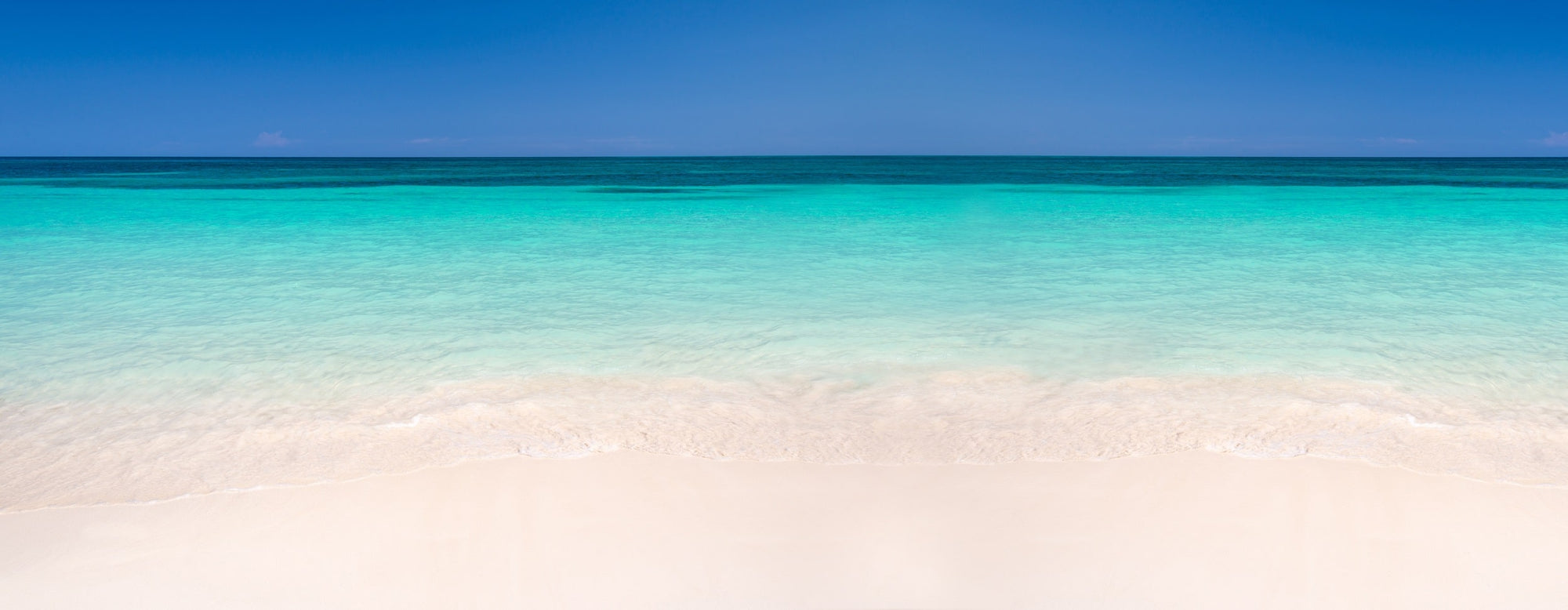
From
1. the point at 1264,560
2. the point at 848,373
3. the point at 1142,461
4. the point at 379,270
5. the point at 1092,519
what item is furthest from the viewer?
the point at 379,270

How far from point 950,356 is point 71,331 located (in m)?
5.95

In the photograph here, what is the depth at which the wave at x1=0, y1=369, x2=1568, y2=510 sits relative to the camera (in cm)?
344

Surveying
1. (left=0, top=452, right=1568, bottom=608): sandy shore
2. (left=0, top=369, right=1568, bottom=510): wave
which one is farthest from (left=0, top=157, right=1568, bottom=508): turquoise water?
(left=0, top=452, right=1568, bottom=608): sandy shore

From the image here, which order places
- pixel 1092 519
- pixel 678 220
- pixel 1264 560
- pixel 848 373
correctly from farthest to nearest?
pixel 678 220, pixel 848 373, pixel 1092 519, pixel 1264 560

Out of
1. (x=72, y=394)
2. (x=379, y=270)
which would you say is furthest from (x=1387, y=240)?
(x=72, y=394)

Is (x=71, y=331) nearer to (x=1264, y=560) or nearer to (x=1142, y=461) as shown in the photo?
(x=1142, y=461)

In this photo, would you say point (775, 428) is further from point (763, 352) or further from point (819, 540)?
point (763, 352)

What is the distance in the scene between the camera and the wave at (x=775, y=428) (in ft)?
11.3

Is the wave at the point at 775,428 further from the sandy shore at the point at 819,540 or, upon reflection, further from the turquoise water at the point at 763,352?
the sandy shore at the point at 819,540

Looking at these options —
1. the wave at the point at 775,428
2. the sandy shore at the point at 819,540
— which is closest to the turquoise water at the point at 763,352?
the wave at the point at 775,428

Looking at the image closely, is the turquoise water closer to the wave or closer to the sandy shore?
the wave

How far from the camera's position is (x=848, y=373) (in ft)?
15.8

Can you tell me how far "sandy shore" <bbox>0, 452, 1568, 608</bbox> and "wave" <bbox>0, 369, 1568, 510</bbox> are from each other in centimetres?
19

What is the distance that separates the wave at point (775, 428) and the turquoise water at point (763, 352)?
0.02 m
